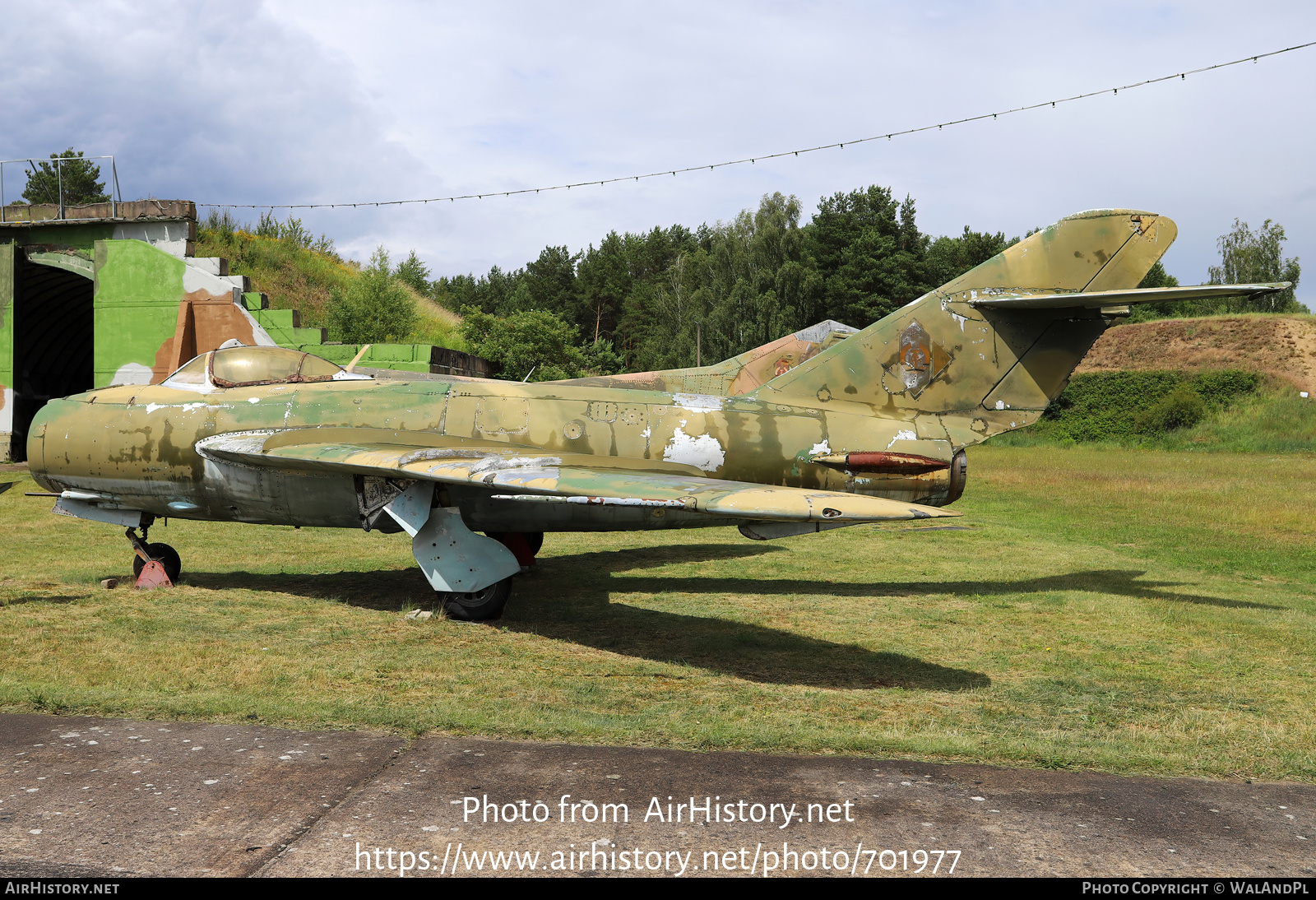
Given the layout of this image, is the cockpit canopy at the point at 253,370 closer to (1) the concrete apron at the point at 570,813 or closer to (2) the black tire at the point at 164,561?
(2) the black tire at the point at 164,561

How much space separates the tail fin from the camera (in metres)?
10.8

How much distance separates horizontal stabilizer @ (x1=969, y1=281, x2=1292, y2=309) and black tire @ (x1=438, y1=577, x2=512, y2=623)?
6797 mm

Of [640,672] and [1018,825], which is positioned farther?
[640,672]

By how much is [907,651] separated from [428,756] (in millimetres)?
4978

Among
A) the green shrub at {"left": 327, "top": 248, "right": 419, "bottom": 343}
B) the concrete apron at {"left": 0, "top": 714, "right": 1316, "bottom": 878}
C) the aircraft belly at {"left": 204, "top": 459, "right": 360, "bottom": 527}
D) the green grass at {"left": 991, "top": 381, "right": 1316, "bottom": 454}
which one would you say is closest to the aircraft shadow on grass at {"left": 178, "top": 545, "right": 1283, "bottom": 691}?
the aircraft belly at {"left": 204, "top": 459, "right": 360, "bottom": 527}

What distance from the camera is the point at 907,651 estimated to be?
8.40 m

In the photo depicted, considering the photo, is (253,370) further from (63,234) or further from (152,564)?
(63,234)

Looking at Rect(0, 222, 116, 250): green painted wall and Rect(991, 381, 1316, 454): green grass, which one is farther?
Rect(991, 381, 1316, 454): green grass

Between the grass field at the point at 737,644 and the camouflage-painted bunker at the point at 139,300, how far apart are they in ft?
38.4

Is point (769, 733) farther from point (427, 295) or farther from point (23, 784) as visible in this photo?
point (427, 295)

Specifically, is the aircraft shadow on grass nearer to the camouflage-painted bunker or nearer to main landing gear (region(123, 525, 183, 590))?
main landing gear (region(123, 525, 183, 590))

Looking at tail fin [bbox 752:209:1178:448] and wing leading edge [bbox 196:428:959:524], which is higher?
tail fin [bbox 752:209:1178:448]

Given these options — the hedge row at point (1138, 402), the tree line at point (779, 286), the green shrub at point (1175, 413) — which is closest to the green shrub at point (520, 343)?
the tree line at point (779, 286)
